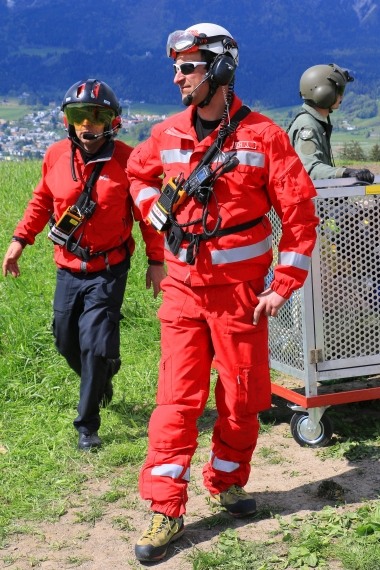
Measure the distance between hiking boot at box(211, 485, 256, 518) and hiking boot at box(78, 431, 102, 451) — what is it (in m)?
1.29

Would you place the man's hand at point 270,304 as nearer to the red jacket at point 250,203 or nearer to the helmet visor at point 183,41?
the red jacket at point 250,203

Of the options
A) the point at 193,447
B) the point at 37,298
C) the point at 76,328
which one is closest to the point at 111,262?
the point at 76,328

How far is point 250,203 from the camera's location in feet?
13.9

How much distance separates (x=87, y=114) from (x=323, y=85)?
1.62 meters

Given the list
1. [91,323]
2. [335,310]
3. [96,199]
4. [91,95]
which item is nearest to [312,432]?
[335,310]

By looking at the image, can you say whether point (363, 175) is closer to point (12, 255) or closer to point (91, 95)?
point (91, 95)

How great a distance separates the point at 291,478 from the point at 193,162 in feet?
6.08

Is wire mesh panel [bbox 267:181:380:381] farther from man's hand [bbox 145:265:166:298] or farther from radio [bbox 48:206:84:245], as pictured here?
radio [bbox 48:206:84:245]

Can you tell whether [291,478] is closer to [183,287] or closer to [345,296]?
[345,296]

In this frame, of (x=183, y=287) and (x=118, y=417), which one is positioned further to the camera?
(x=118, y=417)

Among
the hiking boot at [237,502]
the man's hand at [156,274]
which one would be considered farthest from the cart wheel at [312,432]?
the man's hand at [156,274]

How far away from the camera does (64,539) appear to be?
4.54m

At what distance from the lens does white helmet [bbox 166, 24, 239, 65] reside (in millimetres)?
4242

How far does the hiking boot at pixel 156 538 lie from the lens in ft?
13.8
